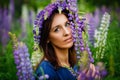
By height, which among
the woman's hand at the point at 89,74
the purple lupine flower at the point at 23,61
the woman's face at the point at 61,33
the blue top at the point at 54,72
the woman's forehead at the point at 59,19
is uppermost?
the woman's forehead at the point at 59,19

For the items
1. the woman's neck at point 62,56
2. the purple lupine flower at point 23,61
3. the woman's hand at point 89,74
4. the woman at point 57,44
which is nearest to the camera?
the woman's hand at point 89,74

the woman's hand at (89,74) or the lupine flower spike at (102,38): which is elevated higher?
the lupine flower spike at (102,38)

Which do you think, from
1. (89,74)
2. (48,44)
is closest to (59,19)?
(48,44)

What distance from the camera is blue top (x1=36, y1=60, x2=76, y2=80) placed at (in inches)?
160

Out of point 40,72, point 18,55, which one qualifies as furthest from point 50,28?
point 18,55


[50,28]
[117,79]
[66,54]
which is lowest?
[117,79]

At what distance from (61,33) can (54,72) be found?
37 cm

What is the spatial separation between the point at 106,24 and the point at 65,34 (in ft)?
1.98

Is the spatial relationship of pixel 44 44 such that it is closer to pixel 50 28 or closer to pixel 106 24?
pixel 50 28

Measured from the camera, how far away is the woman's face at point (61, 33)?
13.6ft

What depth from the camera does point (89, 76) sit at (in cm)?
347

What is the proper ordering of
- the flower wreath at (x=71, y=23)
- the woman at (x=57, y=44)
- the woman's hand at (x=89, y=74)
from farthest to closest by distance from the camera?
the woman at (x=57, y=44) → the flower wreath at (x=71, y=23) → the woman's hand at (x=89, y=74)

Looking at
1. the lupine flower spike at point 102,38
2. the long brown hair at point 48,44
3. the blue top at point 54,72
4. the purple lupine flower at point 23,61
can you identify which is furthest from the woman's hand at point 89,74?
the lupine flower spike at point 102,38

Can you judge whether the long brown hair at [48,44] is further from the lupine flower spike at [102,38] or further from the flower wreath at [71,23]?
the lupine flower spike at [102,38]
